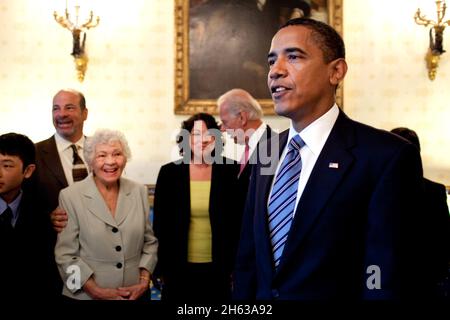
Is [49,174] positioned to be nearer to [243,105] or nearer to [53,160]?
[53,160]

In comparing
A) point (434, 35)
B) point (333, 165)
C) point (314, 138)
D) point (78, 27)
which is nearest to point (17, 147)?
point (314, 138)

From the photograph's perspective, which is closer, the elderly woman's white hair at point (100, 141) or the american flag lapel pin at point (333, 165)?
the american flag lapel pin at point (333, 165)

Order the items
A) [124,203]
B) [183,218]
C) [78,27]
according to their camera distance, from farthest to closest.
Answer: [78,27], [183,218], [124,203]

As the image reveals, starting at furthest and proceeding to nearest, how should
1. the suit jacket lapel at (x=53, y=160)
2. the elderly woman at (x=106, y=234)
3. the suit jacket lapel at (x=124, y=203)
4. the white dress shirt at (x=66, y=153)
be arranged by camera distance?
the white dress shirt at (x=66, y=153), the suit jacket lapel at (x=53, y=160), the suit jacket lapel at (x=124, y=203), the elderly woman at (x=106, y=234)

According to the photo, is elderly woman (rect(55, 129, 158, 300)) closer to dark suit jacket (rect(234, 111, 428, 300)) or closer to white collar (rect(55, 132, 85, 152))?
white collar (rect(55, 132, 85, 152))

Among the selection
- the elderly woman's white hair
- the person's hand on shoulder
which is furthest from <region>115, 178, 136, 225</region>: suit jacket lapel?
the person's hand on shoulder

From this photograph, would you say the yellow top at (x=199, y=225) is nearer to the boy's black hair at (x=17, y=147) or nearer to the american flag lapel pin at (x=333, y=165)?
the boy's black hair at (x=17, y=147)

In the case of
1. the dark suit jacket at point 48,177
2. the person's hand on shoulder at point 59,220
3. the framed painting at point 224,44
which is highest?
the framed painting at point 224,44

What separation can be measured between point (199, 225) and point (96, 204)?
75 centimetres

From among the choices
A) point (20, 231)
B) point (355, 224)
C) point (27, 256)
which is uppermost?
point (355, 224)

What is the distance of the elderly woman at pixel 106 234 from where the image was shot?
301cm

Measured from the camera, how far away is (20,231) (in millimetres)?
2758

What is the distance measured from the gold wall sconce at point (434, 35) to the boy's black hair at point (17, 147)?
4425mm

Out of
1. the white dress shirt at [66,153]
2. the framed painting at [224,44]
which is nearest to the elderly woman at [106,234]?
the white dress shirt at [66,153]
